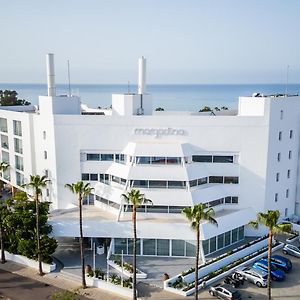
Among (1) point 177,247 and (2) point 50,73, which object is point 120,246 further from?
(2) point 50,73

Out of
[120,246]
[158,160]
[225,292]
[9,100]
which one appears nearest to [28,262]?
[120,246]

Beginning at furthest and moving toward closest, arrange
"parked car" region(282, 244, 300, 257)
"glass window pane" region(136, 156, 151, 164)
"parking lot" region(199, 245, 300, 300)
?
"glass window pane" region(136, 156, 151, 164)
"parked car" region(282, 244, 300, 257)
"parking lot" region(199, 245, 300, 300)

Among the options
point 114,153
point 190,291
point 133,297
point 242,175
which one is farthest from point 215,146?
point 133,297

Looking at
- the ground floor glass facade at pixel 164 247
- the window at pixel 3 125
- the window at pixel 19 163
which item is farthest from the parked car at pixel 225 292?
the window at pixel 3 125

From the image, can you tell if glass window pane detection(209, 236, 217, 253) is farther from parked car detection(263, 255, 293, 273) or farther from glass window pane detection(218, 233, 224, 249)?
parked car detection(263, 255, 293, 273)

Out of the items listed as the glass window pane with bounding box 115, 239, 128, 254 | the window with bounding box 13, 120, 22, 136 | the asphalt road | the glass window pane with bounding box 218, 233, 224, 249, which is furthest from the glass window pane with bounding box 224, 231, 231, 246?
the window with bounding box 13, 120, 22, 136

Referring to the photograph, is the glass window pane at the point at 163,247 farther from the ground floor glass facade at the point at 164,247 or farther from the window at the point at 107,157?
the window at the point at 107,157
